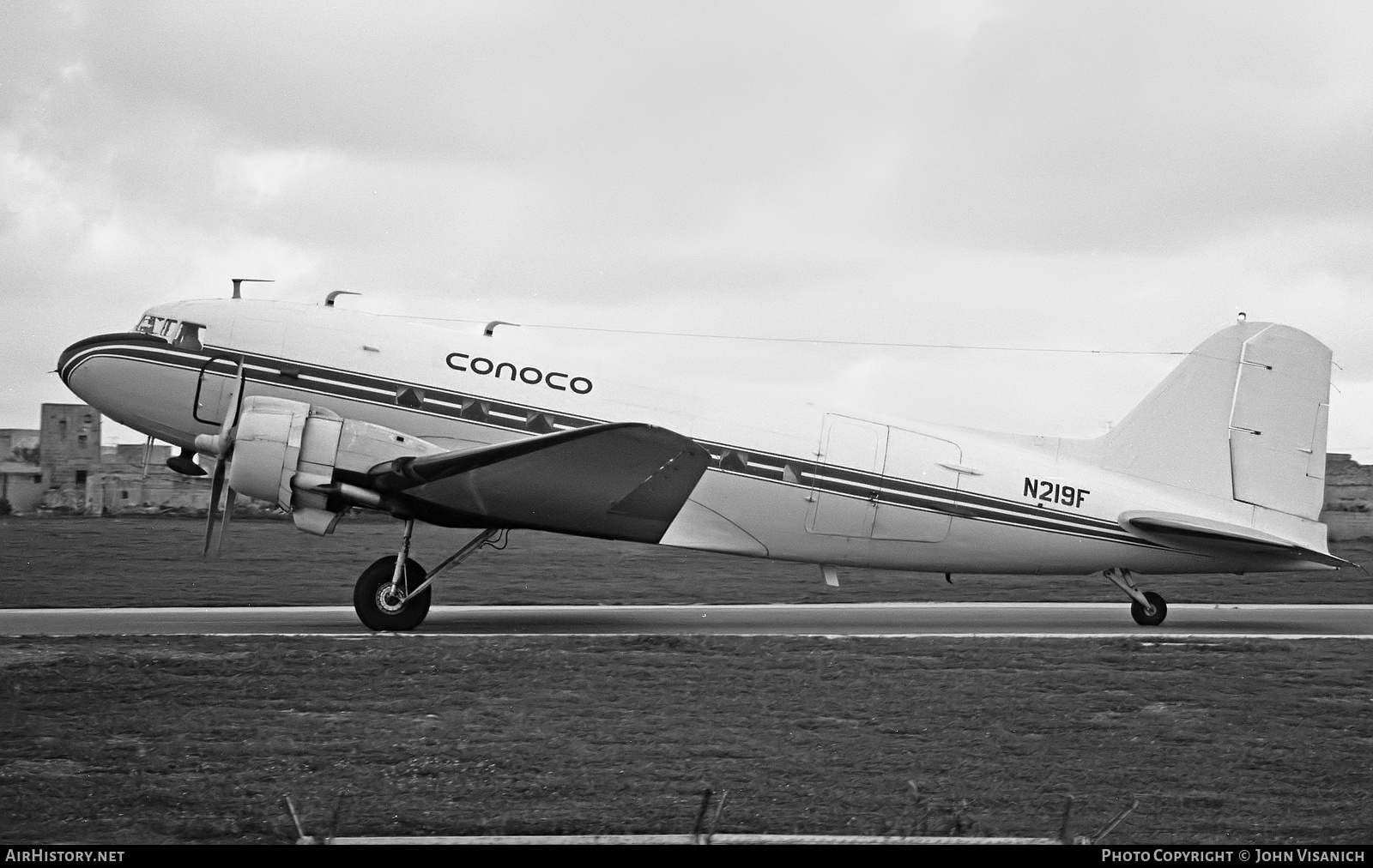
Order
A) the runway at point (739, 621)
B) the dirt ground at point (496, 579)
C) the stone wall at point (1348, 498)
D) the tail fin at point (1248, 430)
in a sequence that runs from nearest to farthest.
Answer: the runway at point (739, 621)
the tail fin at point (1248, 430)
the dirt ground at point (496, 579)
the stone wall at point (1348, 498)

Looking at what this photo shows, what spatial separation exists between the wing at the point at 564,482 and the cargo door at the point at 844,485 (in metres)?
1.60

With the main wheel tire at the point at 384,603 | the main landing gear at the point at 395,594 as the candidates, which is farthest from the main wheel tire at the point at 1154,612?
the main wheel tire at the point at 384,603

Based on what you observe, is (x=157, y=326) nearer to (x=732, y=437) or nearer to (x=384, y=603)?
(x=384, y=603)

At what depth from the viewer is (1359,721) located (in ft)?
30.4

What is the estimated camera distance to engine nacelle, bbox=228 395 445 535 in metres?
13.1

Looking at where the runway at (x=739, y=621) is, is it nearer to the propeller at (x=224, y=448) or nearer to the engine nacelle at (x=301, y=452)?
the propeller at (x=224, y=448)

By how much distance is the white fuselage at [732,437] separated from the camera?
45.9 feet

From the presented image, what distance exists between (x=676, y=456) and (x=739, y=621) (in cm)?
369

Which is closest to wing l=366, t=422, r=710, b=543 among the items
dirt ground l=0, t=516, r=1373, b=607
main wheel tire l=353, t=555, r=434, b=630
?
main wheel tire l=353, t=555, r=434, b=630

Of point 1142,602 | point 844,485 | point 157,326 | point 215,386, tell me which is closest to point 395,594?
point 215,386

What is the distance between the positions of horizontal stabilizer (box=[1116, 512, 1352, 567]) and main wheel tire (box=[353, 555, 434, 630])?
8.95 metres

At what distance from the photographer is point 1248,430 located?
52.3ft
